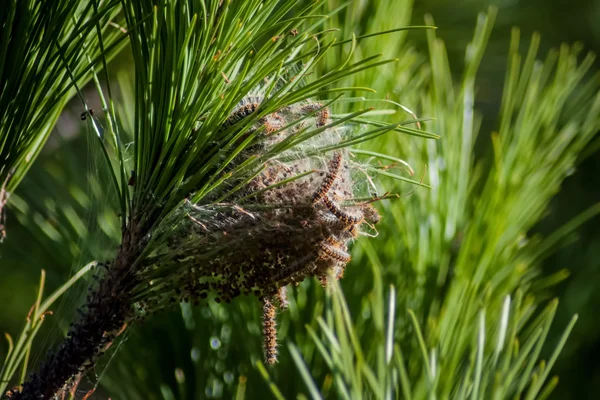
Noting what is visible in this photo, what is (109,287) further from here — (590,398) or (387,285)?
(590,398)

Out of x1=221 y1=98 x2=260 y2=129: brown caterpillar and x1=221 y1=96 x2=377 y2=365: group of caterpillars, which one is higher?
x1=221 y1=98 x2=260 y2=129: brown caterpillar

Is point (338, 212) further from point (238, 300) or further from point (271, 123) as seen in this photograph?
point (238, 300)

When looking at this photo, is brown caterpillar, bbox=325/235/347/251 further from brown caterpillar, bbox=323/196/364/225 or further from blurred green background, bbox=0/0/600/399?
blurred green background, bbox=0/0/600/399

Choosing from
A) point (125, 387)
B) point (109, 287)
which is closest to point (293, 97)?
point (109, 287)

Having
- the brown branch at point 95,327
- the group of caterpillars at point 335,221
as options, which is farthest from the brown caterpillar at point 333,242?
the brown branch at point 95,327

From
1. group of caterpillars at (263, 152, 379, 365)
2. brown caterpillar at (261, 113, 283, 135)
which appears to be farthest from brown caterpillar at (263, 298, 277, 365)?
brown caterpillar at (261, 113, 283, 135)

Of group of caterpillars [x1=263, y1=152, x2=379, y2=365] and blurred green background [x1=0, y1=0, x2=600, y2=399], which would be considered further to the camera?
blurred green background [x1=0, y1=0, x2=600, y2=399]
